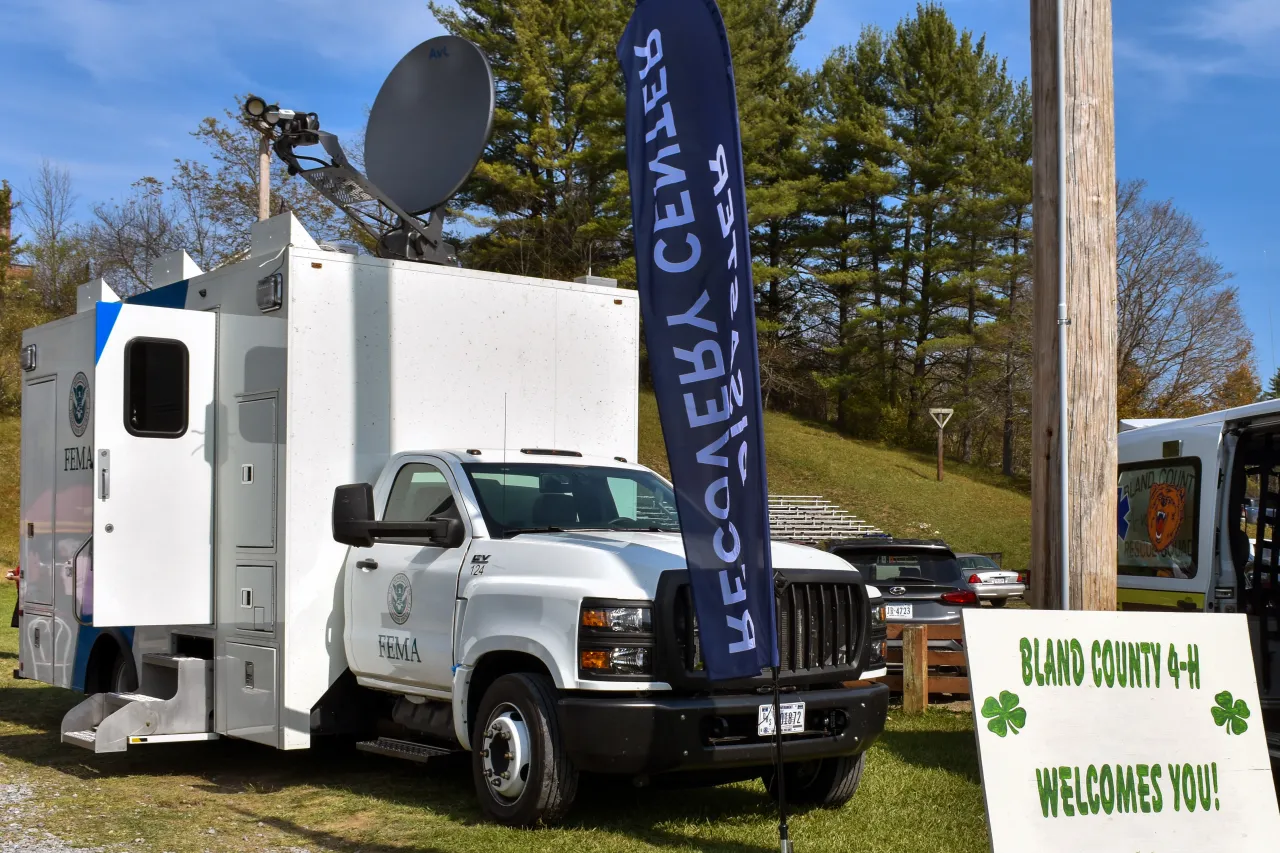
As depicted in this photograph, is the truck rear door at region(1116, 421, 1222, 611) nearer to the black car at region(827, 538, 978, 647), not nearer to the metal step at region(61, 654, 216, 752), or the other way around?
the black car at region(827, 538, 978, 647)

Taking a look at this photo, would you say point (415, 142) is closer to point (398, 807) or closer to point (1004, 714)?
point (398, 807)

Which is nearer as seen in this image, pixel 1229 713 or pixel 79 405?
pixel 1229 713

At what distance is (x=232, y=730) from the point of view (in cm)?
816

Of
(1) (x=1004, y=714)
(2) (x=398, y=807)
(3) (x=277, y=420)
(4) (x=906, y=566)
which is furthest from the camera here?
(4) (x=906, y=566)

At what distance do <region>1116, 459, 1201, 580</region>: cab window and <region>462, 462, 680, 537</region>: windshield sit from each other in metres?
3.29

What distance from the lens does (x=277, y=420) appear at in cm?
795

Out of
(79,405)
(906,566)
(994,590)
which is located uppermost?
(79,405)

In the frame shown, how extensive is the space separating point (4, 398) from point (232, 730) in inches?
1555

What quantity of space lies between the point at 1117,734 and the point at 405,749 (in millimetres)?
3986

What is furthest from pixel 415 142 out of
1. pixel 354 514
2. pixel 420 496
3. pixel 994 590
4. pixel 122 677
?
pixel 994 590

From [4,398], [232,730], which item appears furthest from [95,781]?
[4,398]

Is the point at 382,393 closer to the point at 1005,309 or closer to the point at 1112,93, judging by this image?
the point at 1112,93

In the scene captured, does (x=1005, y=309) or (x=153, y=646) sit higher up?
(x=1005, y=309)

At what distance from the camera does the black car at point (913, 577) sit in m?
12.4
